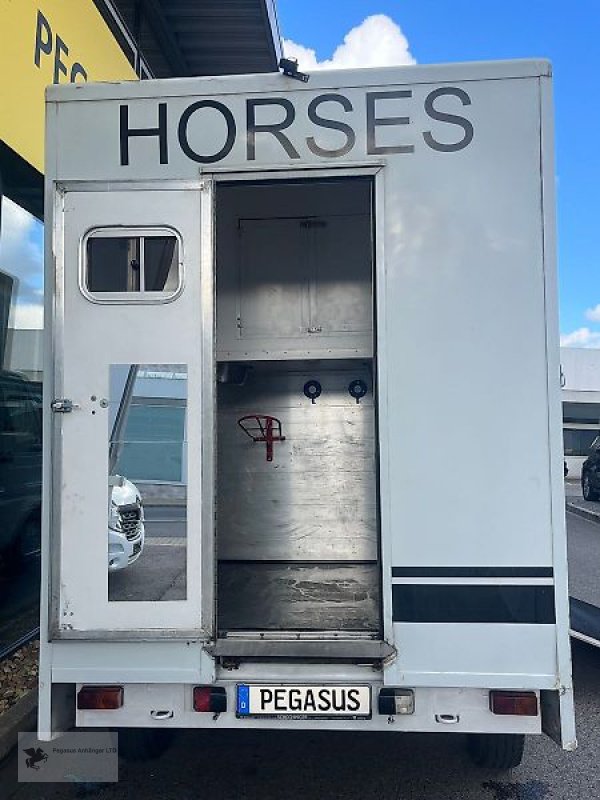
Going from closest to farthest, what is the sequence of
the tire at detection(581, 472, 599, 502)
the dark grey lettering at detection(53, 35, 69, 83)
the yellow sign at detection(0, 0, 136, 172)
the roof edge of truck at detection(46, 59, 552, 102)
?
the roof edge of truck at detection(46, 59, 552, 102) < the yellow sign at detection(0, 0, 136, 172) < the dark grey lettering at detection(53, 35, 69, 83) < the tire at detection(581, 472, 599, 502)

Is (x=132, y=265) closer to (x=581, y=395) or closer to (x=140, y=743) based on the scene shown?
(x=140, y=743)

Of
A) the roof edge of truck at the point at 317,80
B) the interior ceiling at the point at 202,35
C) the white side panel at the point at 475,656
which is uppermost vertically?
the interior ceiling at the point at 202,35

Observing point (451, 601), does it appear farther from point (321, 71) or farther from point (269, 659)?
point (321, 71)

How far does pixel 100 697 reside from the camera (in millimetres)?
2678

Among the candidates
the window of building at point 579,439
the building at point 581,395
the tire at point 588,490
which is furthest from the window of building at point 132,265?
the building at point 581,395

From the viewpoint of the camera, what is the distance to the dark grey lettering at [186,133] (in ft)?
9.01

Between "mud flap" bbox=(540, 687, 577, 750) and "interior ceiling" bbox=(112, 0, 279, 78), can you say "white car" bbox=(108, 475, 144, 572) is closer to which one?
"mud flap" bbox=(540, 687, 577, 750)

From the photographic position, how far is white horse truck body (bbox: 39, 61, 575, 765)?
2568 mm

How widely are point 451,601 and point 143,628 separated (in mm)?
1179

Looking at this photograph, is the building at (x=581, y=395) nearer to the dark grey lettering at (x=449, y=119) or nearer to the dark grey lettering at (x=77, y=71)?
the dark grey lettering at (x=77, y=71)

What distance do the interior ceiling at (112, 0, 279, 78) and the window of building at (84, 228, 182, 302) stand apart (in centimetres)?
502

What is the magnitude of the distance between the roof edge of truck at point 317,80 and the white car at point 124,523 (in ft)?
5.09

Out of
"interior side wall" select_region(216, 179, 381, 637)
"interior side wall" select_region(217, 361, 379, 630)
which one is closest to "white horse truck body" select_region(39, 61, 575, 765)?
"interior side wall" select_region(216, 179, 381, 637)

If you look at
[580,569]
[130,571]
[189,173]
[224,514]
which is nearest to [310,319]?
[224,514]
